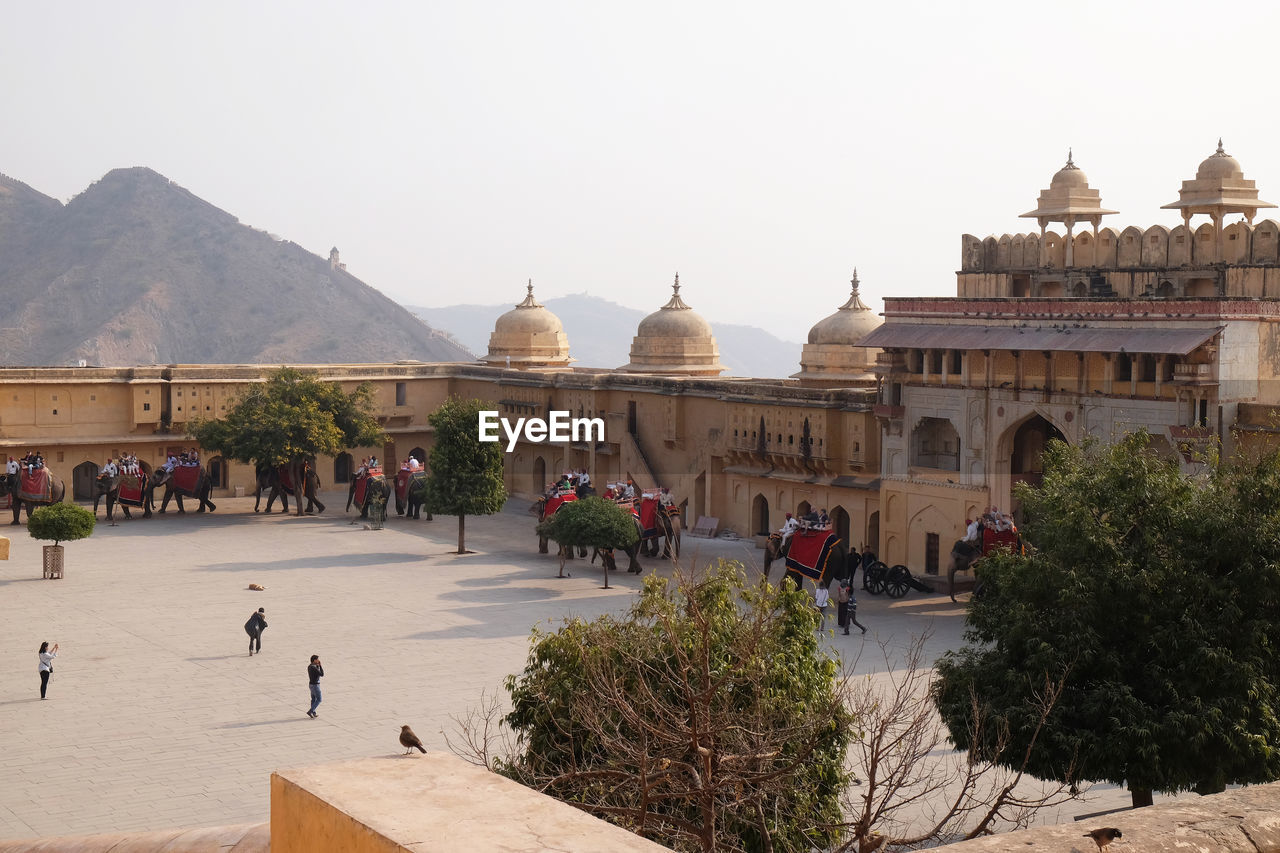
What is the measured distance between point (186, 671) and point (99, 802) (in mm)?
5310

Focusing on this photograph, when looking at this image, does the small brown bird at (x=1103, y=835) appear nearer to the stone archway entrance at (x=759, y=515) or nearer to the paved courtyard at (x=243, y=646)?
the paved courtyard at (x=243, y=646)

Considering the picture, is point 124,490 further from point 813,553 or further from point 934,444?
point 934,444

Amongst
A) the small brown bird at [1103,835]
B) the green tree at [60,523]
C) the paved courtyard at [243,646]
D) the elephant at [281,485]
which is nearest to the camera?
the small brown bird at [1103,835]

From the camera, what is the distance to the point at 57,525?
88.3 feet

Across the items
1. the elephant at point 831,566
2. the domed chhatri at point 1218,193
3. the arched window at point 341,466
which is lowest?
the elephant at point 831,566

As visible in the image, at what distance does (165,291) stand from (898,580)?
9378 cm

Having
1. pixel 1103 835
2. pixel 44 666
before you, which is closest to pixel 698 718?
pixel 1103 835

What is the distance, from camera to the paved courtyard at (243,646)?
15.2m

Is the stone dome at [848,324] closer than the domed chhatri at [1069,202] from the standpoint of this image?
No

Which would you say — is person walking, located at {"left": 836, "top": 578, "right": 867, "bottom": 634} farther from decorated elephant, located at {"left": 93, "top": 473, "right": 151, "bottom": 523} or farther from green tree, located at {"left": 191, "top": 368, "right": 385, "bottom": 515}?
decorated elephant, located at {"left": 93, "top": 473, "right": 151, "bottom": 523}

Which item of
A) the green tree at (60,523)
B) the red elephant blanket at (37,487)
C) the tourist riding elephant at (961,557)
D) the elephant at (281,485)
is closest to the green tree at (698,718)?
the tourist riding elephant at (961,557)

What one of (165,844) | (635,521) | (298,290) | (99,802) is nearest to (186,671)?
(99,802)

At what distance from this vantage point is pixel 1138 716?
40.2 feet

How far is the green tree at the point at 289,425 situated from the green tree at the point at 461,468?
558 centimetres
